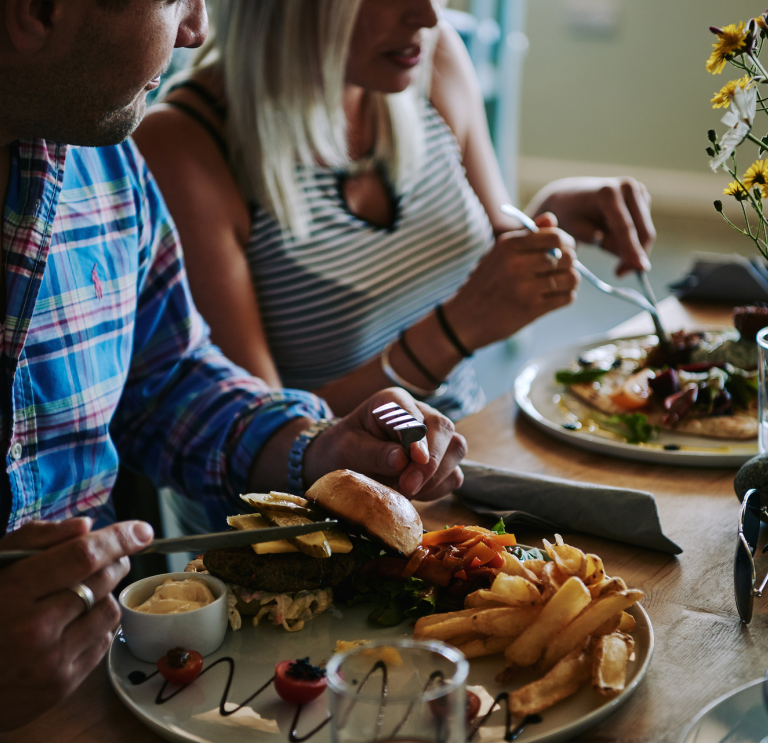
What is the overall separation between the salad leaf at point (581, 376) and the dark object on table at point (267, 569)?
859 mm

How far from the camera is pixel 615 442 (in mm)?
A: 1385

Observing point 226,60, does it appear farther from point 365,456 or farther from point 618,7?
point 618,7

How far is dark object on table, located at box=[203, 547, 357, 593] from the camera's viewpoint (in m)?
0.90

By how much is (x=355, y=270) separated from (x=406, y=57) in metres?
0.45

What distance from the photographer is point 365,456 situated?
1.15 meters

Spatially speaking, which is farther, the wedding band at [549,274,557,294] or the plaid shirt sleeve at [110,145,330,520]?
the wedding band at [549,274,557,294]

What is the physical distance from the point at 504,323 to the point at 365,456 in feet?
2.18

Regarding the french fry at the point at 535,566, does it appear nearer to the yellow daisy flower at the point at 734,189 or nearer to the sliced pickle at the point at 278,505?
the sliced pickle at the point at 278,505

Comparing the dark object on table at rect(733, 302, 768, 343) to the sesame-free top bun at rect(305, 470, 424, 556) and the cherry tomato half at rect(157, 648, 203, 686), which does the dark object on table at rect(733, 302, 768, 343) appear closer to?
the sesame-free top bun at rect(305, 470, 424, 556)

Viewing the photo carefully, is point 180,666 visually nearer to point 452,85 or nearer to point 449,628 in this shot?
point 449,628

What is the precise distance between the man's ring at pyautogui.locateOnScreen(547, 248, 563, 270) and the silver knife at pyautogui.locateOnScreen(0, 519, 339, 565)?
0.90 meters

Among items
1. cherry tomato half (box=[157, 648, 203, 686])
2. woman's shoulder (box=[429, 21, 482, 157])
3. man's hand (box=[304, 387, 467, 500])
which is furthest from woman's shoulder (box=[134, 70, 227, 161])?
cherry tomato half (box=[157, 648, 203, 686])

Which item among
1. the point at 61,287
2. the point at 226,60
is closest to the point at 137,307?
the point at 61,287

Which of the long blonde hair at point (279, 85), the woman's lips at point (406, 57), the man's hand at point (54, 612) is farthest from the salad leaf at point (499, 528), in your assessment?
the woman's lips at point (406, 57)
